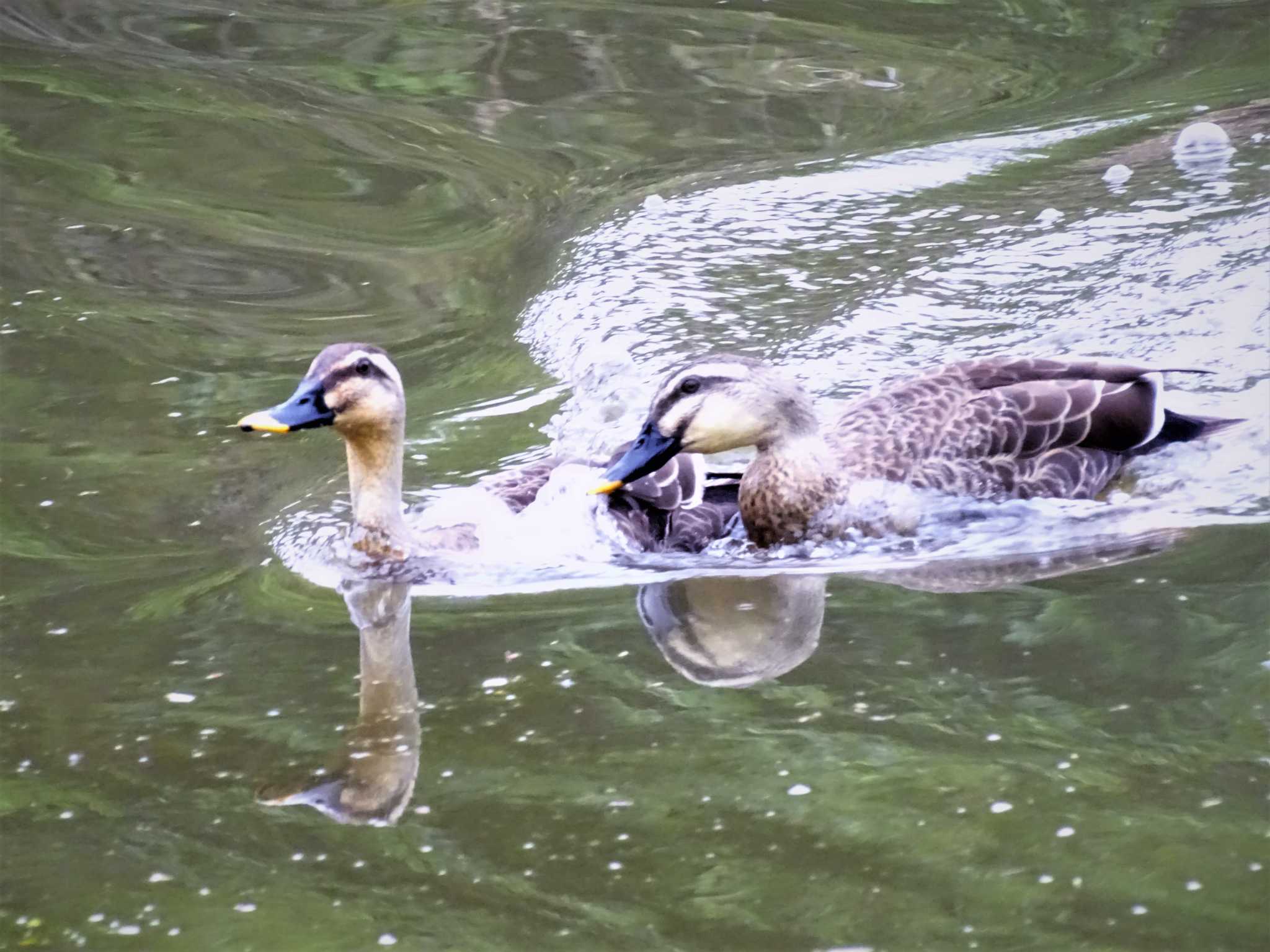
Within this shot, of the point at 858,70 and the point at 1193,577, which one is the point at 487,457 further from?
the point at 858,70

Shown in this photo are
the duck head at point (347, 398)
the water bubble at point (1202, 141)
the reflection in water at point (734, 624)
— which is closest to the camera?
the reflection in water at point (734, 624)

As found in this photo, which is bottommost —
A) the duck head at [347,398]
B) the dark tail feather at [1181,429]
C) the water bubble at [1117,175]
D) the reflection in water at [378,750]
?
the reflection in water at [378,750]

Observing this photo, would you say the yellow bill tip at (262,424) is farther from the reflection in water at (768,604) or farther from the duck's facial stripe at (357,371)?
the reflection in water at (768,604)

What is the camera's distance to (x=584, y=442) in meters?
8.78

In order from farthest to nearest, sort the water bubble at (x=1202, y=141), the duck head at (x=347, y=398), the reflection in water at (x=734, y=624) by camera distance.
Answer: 1. the water bubble at (x=1202, y=141)
2. the duck head at (x=347, y=398)
3. the reflection in water at (x=734, y=624)

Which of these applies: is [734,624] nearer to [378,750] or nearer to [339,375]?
[378,750]

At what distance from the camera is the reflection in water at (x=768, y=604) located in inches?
237

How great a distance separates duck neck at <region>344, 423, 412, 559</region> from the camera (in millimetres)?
7441

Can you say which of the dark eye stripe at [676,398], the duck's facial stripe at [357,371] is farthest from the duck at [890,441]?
the duck's facial stripe at [357,371]

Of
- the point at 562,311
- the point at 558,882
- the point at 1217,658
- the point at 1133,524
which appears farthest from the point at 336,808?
the point at 562,311

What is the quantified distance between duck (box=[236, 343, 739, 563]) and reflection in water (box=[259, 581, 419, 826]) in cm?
94

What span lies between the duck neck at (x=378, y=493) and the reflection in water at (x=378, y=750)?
882 millimetres

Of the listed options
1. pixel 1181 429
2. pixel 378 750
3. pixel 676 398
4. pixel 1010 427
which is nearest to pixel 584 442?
pixel 676 398

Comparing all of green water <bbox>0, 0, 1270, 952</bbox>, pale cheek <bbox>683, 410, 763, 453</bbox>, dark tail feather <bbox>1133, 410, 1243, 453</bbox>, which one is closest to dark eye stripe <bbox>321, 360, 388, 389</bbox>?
green water <bbox>0, 0, 1270, 952</bbox>
